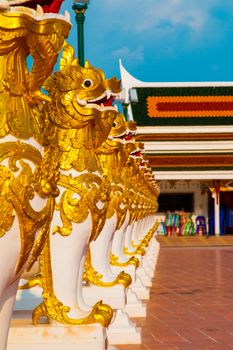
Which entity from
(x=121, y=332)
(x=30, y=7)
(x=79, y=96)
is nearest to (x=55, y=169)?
(x=30, y=7)

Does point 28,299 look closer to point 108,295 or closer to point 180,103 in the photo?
point 108,295

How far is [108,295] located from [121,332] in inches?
16.2

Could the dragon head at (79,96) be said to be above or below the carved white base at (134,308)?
above

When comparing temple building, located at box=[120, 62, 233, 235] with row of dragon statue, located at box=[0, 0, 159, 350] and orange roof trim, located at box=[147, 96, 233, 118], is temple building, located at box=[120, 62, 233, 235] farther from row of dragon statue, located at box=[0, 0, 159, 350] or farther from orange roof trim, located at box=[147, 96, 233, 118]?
row of dragon statue, located at box=[0, 0, 159, 350]

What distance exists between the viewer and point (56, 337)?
4.50m

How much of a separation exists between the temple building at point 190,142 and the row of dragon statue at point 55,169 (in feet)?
69.6

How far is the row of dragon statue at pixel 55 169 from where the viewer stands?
9.22 feet

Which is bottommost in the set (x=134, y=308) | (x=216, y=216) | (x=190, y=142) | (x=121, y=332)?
(x=121, y=332)

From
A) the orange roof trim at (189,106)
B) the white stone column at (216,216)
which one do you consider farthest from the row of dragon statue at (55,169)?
the orange roof trim at (189,106)

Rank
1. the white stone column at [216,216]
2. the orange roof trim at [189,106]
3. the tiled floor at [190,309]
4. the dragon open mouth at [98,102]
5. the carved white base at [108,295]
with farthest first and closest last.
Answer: the orange roof trim at [189,106]
the white stone column at [216,216]
the tiled floor at [190,309]
the carved white base at [108,295]
the dragon open mouth at [98,102]

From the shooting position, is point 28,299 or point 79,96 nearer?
point 79,96

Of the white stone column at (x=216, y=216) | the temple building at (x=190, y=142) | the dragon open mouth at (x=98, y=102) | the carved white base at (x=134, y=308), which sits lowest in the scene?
the carved white base at (x=134, y=308)

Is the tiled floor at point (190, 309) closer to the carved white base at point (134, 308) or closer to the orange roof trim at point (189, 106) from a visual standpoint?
the carved white base at point (134, 308)

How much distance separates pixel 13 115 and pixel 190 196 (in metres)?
29.6
